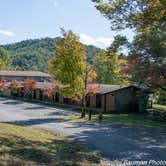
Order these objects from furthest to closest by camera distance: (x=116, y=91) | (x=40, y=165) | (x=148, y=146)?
(x=116, y=91)
(x=148, y=146)
(x=40, y=165)

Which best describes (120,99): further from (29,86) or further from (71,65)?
(29,86)

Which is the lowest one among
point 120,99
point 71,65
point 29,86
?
point 120,99

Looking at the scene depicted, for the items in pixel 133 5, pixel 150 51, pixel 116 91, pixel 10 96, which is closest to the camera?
pixel 133 5

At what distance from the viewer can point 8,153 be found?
31.2 ft

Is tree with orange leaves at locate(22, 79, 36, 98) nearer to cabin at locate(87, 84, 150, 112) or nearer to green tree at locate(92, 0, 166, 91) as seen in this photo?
cabin at locate(87, 84, 150, 112)

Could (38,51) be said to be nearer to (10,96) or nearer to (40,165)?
(10,96)

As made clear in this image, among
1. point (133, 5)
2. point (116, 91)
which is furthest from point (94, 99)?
point (133, 5)

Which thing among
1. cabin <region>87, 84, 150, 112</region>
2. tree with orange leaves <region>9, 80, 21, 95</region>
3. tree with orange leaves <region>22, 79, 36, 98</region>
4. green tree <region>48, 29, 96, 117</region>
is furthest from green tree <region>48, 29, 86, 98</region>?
tree with orange leaves <region>9, 80, 21, 95</region>

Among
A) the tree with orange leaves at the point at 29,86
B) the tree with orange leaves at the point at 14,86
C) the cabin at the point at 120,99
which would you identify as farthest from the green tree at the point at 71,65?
the tree with orange leaves at the point at 14,86

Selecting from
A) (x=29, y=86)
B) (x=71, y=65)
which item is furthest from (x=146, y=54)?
(x=29, y=86)

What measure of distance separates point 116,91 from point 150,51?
1351 cm

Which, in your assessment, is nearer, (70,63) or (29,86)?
(70,63)

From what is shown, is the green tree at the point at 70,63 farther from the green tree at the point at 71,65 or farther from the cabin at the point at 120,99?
the cabin at the point at 120,99

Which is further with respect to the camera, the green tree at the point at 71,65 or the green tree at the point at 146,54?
the green tree at the point at 71,65
